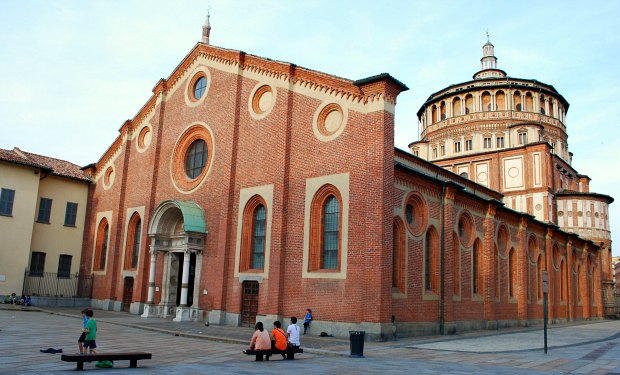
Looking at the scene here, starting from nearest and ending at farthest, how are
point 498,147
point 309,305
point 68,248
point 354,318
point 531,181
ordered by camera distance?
point 354,318, point 309,305, point 68,248, point 531,181, point 498,147

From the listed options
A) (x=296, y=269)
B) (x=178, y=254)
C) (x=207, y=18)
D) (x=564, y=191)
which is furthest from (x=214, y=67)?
(x=564, y=191)

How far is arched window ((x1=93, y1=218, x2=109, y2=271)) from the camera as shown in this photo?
1298 inches

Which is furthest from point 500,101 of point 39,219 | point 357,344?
point 357,344

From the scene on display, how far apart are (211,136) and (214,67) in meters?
3.82

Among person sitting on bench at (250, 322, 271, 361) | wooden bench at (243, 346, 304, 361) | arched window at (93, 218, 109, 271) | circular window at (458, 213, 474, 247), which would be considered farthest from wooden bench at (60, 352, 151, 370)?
arched window at (93, 218, 109, 271)

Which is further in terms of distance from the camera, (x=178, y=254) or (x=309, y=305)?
(x=178, y=254)

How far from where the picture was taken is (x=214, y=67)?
27500mm

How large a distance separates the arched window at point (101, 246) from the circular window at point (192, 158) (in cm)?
824

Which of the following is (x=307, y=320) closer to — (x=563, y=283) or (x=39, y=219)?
(x=39, y=219)

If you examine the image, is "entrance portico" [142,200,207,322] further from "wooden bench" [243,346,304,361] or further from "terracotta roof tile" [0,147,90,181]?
"wooden bench" [243,346,304,361]

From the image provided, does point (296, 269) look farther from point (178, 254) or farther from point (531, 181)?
point (531, 181)

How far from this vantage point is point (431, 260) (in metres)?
23.6

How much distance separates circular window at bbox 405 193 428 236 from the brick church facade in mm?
60

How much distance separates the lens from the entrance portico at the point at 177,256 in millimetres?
24891
